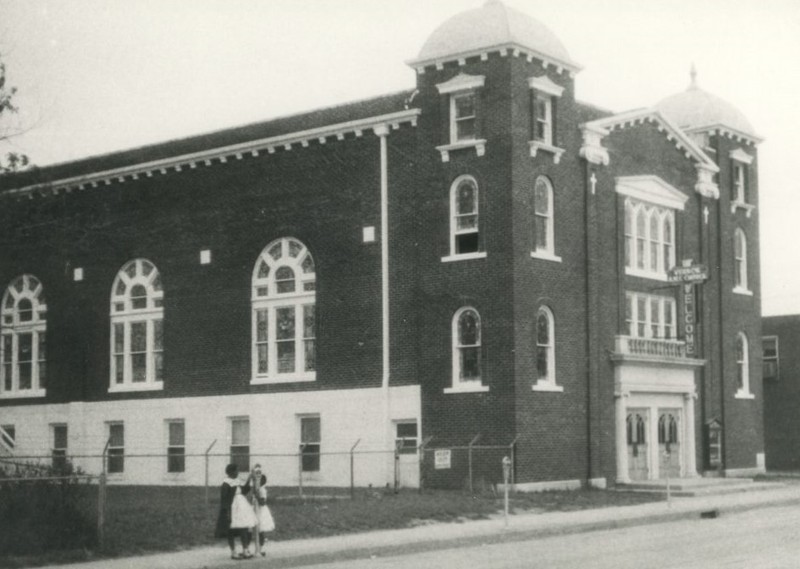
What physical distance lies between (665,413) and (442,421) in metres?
9.45

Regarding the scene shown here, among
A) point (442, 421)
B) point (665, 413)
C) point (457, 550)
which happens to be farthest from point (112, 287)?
point (457, 550)

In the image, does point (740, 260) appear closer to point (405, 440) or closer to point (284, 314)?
point (405, 440)

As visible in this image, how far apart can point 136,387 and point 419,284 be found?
42.2 feet

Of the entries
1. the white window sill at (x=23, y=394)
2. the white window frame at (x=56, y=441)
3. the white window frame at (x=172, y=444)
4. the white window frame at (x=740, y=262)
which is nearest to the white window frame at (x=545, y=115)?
the white window frame at (x=740, y=262)

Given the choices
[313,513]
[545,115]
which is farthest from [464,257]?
[313,513]

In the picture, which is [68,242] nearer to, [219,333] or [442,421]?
[219,333]

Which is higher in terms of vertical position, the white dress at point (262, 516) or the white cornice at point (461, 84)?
the white cornice at point (461, 84)

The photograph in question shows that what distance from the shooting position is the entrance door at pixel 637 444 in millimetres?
42906

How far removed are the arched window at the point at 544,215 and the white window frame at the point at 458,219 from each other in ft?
6.08

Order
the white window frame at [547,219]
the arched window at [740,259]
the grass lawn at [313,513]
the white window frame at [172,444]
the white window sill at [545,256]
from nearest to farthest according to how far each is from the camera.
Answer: the grass lawn at [313,513] < the white window sill at [545,256] < the white window frame at [547,219] < the white window frame at [172,444] < the arched window at [740,259]

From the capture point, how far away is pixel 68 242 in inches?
1977

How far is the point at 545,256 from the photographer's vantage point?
39.7 m

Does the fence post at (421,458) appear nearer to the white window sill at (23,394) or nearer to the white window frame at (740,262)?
the white window frame at (740,262)

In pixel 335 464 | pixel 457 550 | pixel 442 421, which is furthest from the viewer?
pixel 335 464
